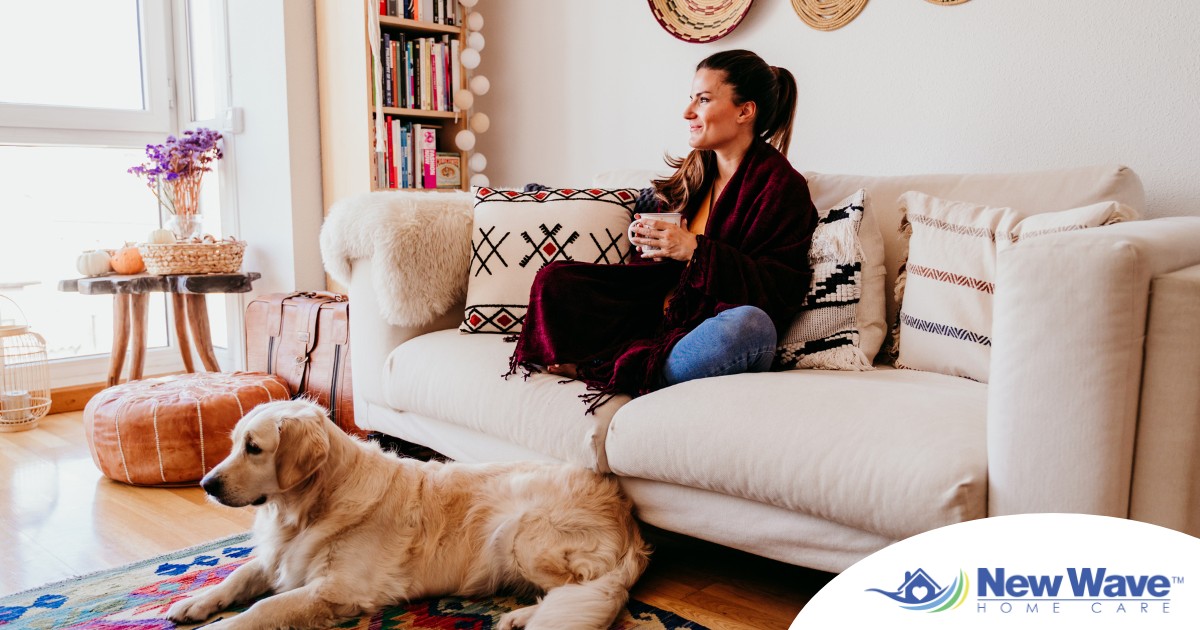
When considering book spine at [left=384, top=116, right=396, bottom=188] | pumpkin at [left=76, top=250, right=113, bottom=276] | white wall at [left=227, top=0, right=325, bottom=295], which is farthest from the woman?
pumpkin at [left=76, top=250, right=113, bottom=276]

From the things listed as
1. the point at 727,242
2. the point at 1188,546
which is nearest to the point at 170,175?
the point at 727,242

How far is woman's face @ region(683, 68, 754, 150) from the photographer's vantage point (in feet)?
7.31

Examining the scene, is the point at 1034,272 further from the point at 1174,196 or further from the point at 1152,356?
the point at 1174,196

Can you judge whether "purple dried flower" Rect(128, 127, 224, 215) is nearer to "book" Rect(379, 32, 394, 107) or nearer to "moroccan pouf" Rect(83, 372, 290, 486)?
"book" Rect(379, 32, 394, 107)

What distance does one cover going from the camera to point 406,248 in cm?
239

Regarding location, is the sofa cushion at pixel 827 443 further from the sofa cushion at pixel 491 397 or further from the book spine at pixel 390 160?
the book spine at pixel 390 160

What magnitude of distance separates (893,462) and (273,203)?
301 cm

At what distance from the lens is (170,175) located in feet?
11.4

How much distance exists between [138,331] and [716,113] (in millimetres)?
2348

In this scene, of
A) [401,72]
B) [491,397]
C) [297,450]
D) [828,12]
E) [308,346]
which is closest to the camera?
[297,450]

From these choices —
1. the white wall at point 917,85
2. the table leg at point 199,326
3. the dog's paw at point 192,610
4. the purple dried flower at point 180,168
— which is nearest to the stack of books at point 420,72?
the white wall at point 917,85

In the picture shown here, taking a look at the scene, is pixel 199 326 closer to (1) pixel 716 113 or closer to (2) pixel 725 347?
(1) pixel 716 113

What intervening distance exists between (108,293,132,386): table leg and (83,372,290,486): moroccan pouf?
0.89m

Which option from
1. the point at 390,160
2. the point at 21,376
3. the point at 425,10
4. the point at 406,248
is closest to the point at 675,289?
the point at 406,248
